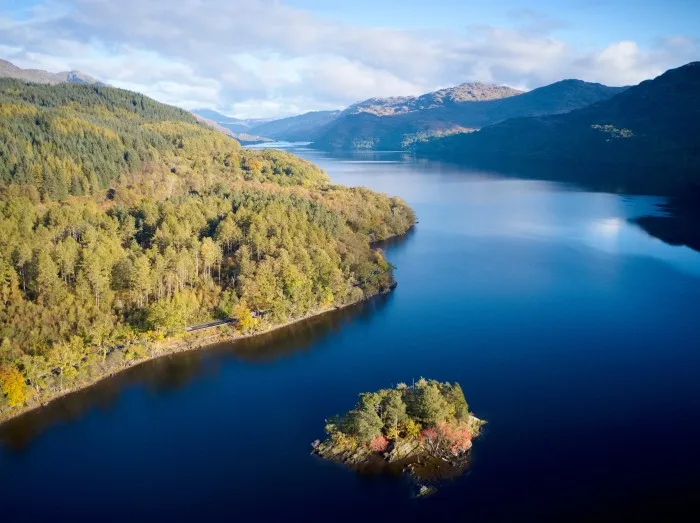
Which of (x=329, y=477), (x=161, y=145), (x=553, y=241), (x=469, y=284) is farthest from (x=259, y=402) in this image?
(x=161, y=145)

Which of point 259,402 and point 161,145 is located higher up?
point 161,145

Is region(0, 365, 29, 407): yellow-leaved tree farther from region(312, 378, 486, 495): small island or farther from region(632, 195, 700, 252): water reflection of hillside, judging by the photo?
region(632, 195, 700, 252): water reflection of hillside

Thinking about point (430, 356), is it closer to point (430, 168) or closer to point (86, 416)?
point (86, 416)

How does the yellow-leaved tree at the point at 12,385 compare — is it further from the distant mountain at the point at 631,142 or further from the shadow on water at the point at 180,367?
the distant mountain at the point at 631,142

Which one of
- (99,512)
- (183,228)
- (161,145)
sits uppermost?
(161,145)

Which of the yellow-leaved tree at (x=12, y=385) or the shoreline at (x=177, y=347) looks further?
the shoreline at (x=177, y=347)

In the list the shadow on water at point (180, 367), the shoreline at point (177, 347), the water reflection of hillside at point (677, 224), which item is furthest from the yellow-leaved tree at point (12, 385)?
the water reflection of hillside at point (677, 224)
